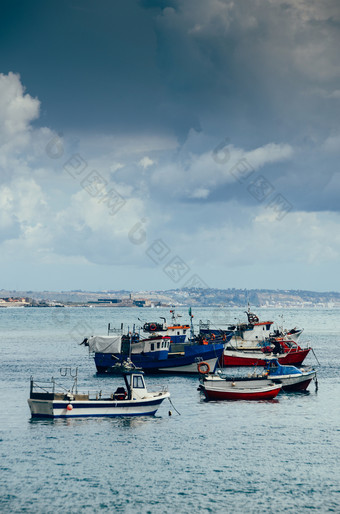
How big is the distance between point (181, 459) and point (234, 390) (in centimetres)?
2133

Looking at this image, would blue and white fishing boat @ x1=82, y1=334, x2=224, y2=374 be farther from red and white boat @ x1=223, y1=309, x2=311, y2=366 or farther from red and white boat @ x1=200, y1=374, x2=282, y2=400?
red and white boat @ x1=200, y1=374, x2=282, y2=400

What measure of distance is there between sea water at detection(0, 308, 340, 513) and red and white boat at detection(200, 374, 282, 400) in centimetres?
106

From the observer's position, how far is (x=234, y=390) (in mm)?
61938

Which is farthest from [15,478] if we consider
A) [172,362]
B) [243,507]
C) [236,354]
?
[236,354]

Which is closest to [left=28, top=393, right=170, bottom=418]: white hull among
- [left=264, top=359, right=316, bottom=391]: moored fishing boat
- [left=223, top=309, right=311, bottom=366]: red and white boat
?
[left=264, top=359, right=316, bottom=391]: moored fishing boat

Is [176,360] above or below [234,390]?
above

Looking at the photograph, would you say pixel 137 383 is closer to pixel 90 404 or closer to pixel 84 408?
pixel 90 404

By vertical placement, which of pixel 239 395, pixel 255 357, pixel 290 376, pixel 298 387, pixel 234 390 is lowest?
pixel 239 395

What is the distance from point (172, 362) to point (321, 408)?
2876 centimetres

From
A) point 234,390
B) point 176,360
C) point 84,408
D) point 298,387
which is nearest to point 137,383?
point 84,408

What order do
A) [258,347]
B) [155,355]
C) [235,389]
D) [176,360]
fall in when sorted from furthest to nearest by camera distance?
[258,347] → [155,355] → [176,360] → [235,389]

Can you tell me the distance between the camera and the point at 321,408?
59281mm

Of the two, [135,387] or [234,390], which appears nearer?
[135,387]

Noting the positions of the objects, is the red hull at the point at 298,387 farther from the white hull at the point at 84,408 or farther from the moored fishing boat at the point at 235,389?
the white hull at the point at 84,408
